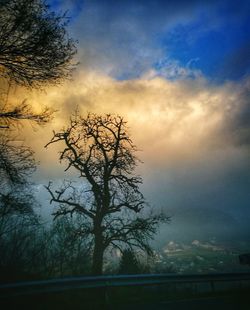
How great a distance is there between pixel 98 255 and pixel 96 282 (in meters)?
10.4

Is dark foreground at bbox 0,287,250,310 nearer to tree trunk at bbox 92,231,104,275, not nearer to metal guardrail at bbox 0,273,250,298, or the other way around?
metal guardrail at bbox 0,273,250,298

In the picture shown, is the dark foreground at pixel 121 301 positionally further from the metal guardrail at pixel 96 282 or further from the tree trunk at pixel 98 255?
the tree trunk at pixel 98 255

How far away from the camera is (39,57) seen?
9930 mm

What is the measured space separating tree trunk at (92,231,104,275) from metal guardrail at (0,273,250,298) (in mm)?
6864

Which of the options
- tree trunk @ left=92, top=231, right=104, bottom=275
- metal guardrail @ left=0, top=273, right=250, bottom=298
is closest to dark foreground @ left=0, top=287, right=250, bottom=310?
metal guardrail @ left=0, top=273, right=250, bottom=298

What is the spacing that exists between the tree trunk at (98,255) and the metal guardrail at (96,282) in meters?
6.86

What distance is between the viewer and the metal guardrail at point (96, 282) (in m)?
8.01

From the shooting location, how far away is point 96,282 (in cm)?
998

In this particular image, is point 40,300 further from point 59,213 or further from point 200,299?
point 59,213

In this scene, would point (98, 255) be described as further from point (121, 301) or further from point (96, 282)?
point (96, 282)

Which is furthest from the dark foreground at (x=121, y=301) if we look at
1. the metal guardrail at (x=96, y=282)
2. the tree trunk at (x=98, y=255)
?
the tree trunk at (x=98, y=255)

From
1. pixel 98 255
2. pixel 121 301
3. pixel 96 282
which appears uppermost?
pixel 98 255

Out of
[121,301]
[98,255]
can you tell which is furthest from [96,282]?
[98,255]

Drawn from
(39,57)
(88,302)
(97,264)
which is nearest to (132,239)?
(97,264)
